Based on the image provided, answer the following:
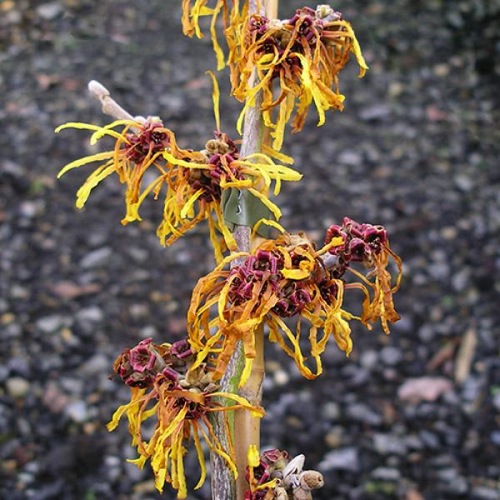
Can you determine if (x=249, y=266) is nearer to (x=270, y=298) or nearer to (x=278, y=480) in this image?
(x=270, y=298)

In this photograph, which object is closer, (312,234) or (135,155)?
(135,155)

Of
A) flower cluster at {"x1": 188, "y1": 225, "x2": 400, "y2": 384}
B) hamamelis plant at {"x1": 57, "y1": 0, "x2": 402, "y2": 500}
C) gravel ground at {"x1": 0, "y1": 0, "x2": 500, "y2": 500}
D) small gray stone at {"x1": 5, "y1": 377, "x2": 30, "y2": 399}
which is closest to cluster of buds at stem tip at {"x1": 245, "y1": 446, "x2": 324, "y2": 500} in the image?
hamamelis plant at {"x1": 57, "y1": 0, "x2": 402, "y2": 500}

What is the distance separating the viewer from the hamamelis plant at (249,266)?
67 centimetres

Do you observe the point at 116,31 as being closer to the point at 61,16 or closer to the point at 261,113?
the point at 61,16

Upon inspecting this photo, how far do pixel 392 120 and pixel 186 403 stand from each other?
2669 mm

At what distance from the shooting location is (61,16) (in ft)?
12.0

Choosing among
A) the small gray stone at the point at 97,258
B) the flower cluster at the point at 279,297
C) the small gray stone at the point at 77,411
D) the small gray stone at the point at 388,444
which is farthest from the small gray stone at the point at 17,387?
the flower cluster at the point at 279,297

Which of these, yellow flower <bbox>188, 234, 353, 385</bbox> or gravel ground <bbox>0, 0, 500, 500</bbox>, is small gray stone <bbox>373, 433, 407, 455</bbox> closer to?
gravel ground <bbox>0, 0, 500, 500</bbox>

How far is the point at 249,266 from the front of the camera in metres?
0.67

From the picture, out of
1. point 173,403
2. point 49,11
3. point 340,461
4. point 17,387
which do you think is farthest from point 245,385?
point 49,11

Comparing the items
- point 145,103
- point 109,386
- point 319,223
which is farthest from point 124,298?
point 145,103

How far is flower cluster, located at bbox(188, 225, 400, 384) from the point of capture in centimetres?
65

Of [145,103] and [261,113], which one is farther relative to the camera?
[145,103]

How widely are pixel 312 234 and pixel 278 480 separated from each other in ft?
6.33
